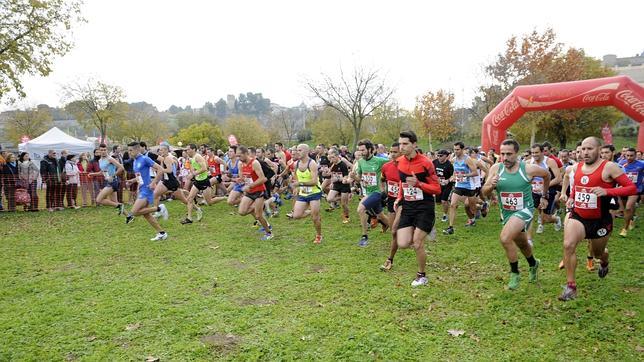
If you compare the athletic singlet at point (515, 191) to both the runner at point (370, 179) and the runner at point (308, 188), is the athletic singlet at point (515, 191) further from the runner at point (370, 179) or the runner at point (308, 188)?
the runner at point (308, 188)

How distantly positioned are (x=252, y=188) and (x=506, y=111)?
1056 centimetres

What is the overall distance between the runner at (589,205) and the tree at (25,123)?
59027mm

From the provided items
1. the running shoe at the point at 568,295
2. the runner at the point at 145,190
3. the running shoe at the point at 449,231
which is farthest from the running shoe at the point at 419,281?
the runner at the point at 145,190

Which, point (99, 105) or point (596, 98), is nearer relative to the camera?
point (596, 98)

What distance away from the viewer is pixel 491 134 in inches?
593

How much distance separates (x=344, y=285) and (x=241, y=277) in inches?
63.9

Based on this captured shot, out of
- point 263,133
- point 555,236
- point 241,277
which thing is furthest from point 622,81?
point 263,133

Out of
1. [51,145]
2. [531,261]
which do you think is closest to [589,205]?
[531,261]

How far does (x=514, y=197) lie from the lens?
17.3 ft

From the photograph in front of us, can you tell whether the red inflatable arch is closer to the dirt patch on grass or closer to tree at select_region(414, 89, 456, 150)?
the dirt patch on grass

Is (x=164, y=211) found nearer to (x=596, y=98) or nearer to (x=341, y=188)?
(x=341, y=188)

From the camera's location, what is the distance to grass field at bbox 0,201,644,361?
399 cm

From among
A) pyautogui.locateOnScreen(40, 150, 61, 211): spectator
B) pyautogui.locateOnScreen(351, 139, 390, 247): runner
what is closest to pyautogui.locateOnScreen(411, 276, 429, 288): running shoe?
pyautogui.locateOnScreen(351, 139, 390, 247): runner

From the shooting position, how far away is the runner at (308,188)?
320 inches
